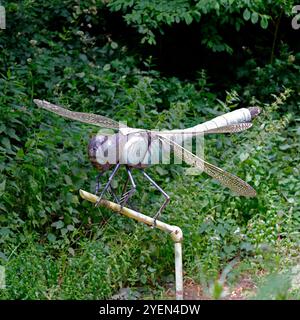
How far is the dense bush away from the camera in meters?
5.11

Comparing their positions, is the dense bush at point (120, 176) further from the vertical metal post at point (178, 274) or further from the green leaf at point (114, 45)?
the vertical metal post at point (178, 274)

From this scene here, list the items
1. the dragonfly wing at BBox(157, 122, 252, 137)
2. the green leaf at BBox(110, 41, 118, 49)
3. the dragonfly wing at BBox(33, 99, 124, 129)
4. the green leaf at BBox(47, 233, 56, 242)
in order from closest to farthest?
the dragonfly wing at BBox(33, 99, 124, 129) < the dragonfly wing at BBox(157, 122, 252, 137) < the green leaf at BBox(47, 233, 56, 242) < the green leaf at BBox(110, 41, 118, 49)

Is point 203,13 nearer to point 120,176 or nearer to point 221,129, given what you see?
point 120,176

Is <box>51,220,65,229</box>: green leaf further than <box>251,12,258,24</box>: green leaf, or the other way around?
<box>251,12,258,24</box>: green leaf

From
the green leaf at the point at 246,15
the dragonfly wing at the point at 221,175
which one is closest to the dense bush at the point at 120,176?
the green leaf at the point at 246,15

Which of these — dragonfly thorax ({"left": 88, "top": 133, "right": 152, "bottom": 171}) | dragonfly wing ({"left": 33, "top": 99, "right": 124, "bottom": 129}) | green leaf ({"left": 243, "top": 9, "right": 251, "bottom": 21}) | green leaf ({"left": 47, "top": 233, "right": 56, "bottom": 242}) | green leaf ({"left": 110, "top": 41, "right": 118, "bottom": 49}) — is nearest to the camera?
dragonfly thorax ({"left": 88, "top": 133, "right": 152, "bottom": 171})

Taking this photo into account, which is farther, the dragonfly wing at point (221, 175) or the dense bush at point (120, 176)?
the dense bush at point (120, 176)

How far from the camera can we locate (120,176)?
5.76m

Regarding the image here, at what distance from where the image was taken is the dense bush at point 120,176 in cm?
511

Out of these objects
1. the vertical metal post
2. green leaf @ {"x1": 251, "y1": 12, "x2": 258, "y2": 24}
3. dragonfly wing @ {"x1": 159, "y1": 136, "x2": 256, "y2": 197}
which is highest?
green leaf @ {"x1": 251, "y1": 12, "x2": 258, "y2": 24}

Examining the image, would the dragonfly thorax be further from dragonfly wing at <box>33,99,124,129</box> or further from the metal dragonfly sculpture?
dragonfly wing at <box>33,99,124,129</box>

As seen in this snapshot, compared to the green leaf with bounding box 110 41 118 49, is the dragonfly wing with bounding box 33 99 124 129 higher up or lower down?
lower down

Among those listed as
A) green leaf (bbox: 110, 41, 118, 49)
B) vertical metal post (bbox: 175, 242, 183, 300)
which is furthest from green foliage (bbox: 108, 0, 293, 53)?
vertical metal post (bbox: 175, 242, 183, 300)

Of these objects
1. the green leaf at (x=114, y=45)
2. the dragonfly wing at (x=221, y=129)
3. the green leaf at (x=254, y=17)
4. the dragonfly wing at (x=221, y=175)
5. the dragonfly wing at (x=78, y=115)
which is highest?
the green leaf at (x=254, y=17)
